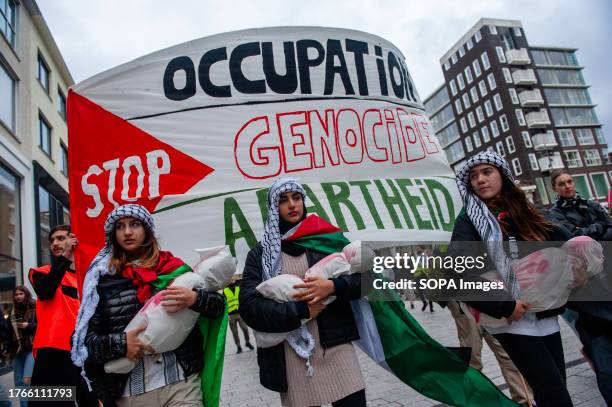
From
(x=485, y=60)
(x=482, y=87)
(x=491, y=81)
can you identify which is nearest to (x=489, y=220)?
(x=491, y=81)

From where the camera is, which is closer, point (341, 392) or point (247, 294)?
point (341, 392)

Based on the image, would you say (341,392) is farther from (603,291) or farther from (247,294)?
(603,291)

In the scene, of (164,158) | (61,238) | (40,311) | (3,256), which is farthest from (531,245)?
(3,256)

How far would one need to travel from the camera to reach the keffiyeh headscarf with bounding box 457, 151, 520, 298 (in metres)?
2.16

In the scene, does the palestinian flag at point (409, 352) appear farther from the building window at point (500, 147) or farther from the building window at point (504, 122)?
the building window at point (500, 147)

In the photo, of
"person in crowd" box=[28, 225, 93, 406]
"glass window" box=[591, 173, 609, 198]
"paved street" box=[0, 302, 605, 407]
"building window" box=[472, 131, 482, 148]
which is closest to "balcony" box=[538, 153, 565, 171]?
"glass window" box=[591, 173, 609, 198]

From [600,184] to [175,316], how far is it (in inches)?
2489

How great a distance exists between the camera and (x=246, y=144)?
9.76 ft

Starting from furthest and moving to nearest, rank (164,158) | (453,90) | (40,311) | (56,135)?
(453,90) → (56,135) → (40,311) → (164,158)

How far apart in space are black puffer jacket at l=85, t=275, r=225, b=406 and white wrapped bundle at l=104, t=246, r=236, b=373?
5 cm

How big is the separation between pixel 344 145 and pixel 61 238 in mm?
2178

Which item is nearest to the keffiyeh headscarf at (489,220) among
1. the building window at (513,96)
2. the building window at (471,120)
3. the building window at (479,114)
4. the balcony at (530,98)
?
the building window at (513,96)

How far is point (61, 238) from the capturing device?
304cm

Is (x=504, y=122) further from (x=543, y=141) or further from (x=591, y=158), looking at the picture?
(x=591, y=158)
